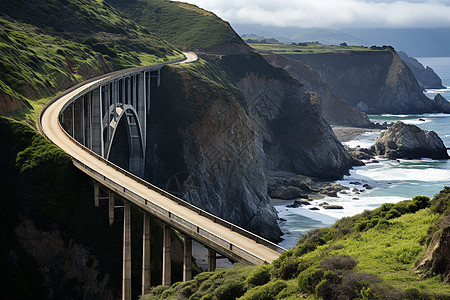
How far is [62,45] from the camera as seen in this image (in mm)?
100875

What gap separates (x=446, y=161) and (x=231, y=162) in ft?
247

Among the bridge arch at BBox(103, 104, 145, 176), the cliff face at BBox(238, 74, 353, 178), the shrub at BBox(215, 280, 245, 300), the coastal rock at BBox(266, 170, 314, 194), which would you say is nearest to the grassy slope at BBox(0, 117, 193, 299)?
the shrub at BBox(215, 280, 245, 300)

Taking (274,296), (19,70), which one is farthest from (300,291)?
(19,70)

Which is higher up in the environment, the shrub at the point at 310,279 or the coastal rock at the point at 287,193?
the shrub at the point at 310,279

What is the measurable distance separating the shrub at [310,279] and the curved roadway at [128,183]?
7784mm

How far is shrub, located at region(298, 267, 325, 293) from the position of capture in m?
26.1

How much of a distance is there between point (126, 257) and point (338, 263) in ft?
84.4

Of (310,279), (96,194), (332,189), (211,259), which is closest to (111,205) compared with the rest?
(96,194)

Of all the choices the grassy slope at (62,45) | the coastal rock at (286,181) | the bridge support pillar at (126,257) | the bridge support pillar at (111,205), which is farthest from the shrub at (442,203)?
the coastal rock at (286,181)

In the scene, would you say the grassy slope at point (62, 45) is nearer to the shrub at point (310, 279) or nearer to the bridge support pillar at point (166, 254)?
the bridge support pillar at point (166, 254)

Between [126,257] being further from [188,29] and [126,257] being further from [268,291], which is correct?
[188,29]

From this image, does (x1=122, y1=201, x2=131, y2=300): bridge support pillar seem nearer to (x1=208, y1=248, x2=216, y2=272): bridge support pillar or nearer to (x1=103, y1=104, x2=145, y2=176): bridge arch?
(x1=208, y1=248, x2=216, y2=272): bridge support pillar

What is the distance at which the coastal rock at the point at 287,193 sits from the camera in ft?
360

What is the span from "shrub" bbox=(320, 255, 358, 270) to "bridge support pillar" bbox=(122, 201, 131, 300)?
79.8 ft
